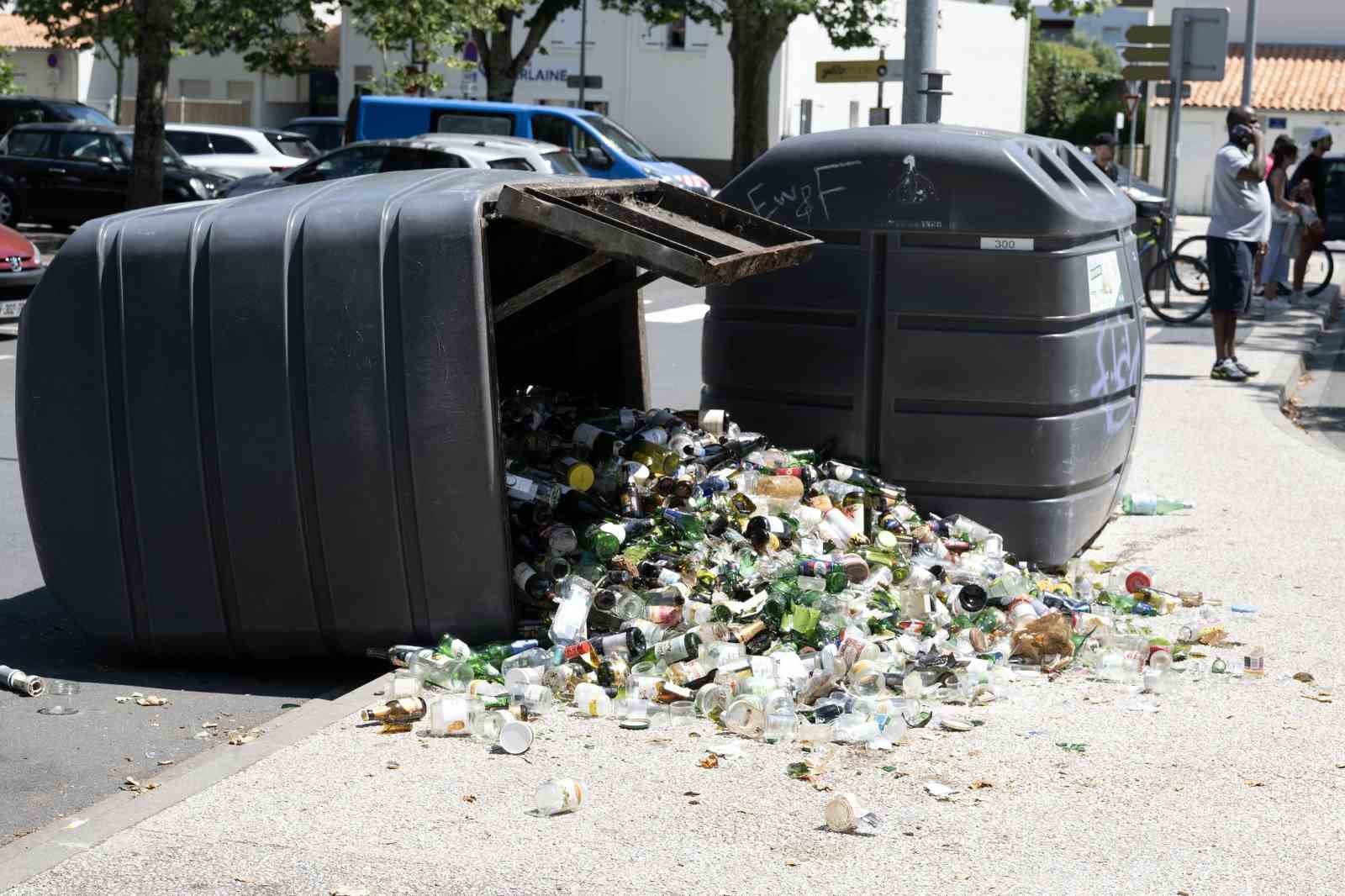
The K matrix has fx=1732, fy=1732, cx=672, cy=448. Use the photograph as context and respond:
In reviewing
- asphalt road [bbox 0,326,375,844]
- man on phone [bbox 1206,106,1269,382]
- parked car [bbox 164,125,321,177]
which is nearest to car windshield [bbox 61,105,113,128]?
parked car [bbox 164,125,321,177]

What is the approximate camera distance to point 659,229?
18.9 ft

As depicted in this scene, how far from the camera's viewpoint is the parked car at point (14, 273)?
14.6 m

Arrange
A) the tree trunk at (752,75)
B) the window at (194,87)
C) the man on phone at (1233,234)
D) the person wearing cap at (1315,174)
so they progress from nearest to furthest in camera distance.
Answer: the man on phone at (1233,234) → the person wearing cap at (1315,174) → the tree trunk at (752,75) → the window at (194,87)

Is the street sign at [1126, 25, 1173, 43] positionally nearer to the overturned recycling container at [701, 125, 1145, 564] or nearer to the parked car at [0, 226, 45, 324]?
the parked car at [0, 226, 45, 324]

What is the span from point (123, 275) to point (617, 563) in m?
1.83

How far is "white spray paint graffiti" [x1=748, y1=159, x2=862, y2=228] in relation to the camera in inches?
262

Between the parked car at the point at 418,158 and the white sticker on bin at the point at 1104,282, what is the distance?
12.4 m

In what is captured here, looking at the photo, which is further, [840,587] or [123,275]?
[840,587]

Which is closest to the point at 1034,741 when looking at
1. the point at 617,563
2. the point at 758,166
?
the point at 617,563

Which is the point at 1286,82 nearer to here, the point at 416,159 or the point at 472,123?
the point at 472,123

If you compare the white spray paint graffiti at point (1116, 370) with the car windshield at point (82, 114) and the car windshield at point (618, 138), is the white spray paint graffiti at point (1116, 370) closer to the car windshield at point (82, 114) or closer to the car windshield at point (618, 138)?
the car windshield at point (618, 138)

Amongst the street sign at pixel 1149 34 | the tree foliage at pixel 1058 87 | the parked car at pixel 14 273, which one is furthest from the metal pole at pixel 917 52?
the tree foliage at pixel 1058 87

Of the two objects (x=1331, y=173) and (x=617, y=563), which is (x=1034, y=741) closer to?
(x=617, y=563)

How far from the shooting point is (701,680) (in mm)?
5180
